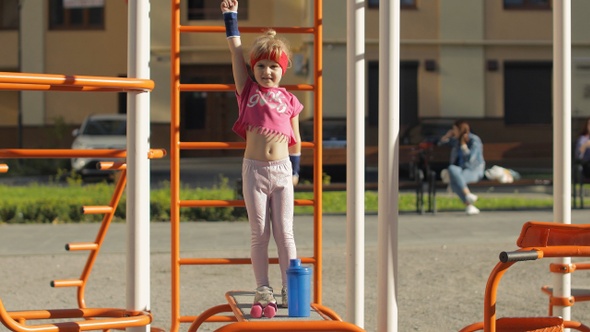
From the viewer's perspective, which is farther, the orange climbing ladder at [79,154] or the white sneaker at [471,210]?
the white sneaker at [471,210]

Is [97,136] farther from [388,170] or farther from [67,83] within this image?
[67,83]

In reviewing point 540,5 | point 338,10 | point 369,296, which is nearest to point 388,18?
point 369,296

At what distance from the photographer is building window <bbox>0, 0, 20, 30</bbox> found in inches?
1379

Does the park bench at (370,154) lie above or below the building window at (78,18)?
below

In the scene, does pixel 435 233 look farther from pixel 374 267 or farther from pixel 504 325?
pixel 504 325

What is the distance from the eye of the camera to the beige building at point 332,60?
103 feet

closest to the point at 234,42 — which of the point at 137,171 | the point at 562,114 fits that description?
the point at 137,171

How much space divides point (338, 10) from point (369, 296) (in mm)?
22964

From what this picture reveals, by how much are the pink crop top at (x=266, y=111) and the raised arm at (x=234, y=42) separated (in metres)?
0.05

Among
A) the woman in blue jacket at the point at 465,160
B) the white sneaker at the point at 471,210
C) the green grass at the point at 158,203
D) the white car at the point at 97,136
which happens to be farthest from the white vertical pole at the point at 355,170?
→ the white car at the point at 97,136

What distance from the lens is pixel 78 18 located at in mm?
35156

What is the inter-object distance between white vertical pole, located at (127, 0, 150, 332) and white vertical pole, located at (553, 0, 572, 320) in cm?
217

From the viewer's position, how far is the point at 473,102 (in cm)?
3231

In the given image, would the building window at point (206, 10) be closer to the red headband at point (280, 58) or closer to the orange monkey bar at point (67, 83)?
the red headband at point (280, 58)
